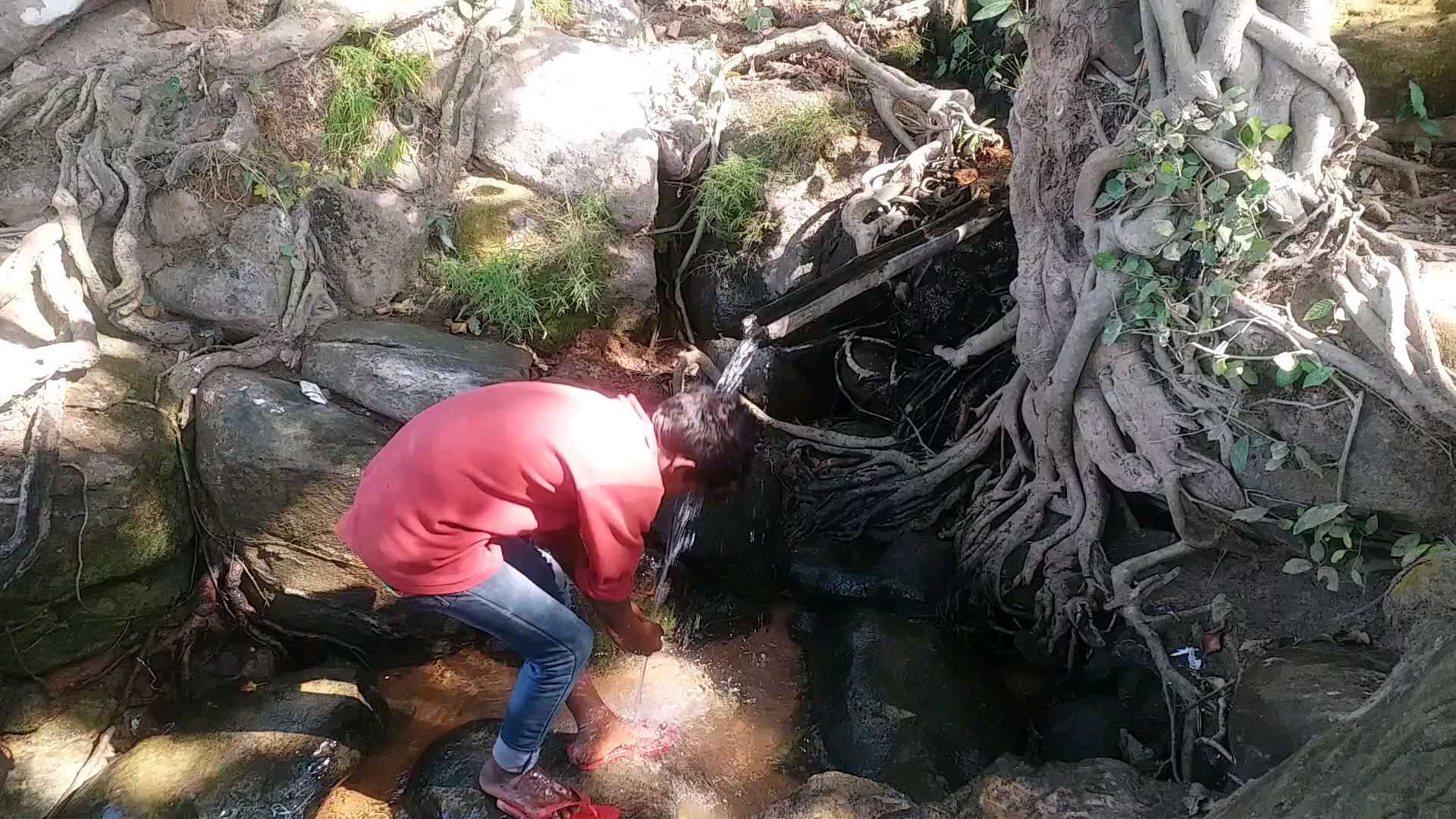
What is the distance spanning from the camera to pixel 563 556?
10.4 feet

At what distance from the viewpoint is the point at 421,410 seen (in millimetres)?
3963

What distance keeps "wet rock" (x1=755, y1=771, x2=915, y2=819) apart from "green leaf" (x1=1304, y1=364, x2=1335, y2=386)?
6.14 ft

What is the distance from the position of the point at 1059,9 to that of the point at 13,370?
4.38m

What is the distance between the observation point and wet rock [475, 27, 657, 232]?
16.1 ft

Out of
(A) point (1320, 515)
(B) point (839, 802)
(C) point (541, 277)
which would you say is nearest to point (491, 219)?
(C) point (541, 277)

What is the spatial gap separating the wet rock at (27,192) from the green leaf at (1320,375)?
5.22 metres

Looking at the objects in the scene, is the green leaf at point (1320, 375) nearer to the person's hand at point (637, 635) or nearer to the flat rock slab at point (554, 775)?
the person's hand at point (637, 635)

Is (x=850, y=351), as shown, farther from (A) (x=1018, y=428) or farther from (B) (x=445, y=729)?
(B) (x=445, y=729)

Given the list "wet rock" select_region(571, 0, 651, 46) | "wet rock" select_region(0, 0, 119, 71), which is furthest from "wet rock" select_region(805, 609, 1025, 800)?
"wet rock" select_region(0, 0, 119, 71)

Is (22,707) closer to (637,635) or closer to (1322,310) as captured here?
(637,635)

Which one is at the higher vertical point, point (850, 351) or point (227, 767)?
point (850, 351)

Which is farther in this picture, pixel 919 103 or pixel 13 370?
pixel 919 103

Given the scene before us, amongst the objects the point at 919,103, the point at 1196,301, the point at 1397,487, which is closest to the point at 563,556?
the point at 1196,301

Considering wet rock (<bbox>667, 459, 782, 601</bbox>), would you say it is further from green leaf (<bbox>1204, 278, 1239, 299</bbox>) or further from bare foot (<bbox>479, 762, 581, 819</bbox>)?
green leaf (<bbox>1204, 278, 1239, 299</bbox>)
